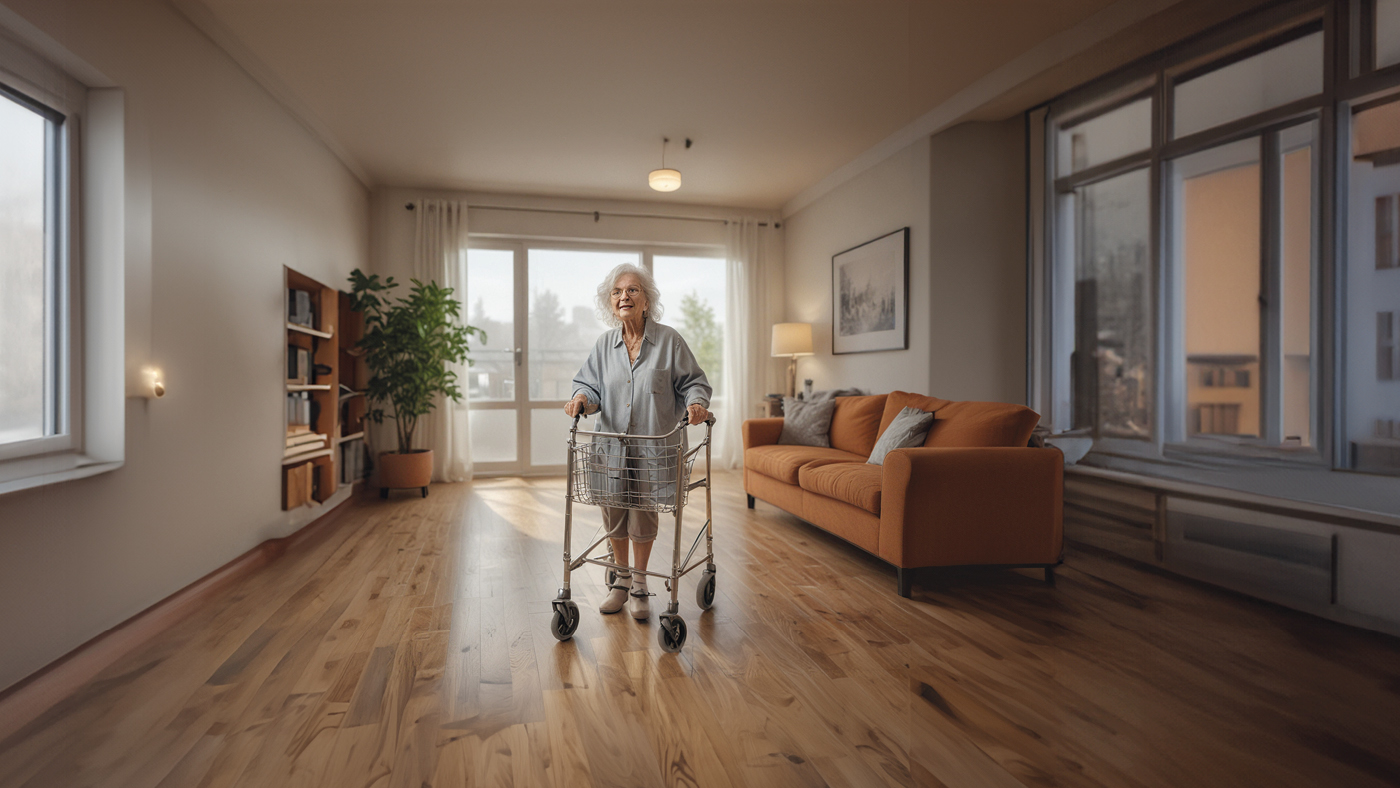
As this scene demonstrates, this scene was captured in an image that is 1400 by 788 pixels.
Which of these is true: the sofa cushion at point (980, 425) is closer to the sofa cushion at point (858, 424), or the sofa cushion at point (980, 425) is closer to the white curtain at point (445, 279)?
the sofa cushion at point (858, 424)

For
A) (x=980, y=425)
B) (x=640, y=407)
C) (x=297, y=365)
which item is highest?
(x=297, y=365)

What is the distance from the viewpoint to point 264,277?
12.3 feet

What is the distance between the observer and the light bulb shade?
5.02 m

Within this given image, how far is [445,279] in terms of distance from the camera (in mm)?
6266

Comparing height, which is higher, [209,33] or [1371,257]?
[209,33]

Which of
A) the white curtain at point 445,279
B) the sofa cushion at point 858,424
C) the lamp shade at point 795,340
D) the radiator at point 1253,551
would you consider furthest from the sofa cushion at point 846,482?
the white curtain at point 445,279

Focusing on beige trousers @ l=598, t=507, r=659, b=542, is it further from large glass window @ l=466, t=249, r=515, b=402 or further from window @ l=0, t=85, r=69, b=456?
large glass window @ l=466, t=249, r=515, b=402

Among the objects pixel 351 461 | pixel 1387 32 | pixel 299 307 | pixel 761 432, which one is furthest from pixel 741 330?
pixel 1387 32

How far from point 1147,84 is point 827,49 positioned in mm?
1729

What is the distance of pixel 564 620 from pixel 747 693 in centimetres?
76

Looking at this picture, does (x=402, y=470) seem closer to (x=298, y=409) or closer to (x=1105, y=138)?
(x=298, y=409)

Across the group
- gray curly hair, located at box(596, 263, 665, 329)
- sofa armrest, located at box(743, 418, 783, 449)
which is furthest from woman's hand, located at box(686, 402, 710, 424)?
sofa armrest, located at box(743, 418, 783, 449)

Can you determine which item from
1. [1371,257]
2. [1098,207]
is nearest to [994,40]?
[1098,207]

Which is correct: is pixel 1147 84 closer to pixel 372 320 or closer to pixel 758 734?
pixel 758 734
